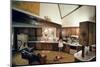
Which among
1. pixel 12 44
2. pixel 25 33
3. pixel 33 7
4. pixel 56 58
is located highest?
pixel 33 7

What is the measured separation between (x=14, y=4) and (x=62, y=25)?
71cm

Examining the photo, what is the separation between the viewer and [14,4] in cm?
223

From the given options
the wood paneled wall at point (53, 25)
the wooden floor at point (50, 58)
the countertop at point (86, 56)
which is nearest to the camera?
the wooden floor at point (50, 58)

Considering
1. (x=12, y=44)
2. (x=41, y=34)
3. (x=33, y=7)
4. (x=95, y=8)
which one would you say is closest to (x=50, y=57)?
(x=41, y=34)

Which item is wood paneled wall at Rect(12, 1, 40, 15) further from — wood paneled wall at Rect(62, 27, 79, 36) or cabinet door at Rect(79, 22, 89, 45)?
cabinet door at Rect(79, 22, 89, 45)

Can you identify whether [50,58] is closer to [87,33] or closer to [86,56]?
[86,56]

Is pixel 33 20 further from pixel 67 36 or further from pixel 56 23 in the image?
pixel 67 36

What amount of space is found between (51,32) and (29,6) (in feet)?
1.52

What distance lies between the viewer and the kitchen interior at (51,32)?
2.24 meters

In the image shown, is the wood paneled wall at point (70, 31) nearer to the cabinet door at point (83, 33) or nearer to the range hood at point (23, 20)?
the cabinet door at point (83, 33)

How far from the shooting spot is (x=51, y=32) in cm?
237

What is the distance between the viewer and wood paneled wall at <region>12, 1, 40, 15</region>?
2.24 metres

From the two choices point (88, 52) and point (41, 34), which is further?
point (88, 52)

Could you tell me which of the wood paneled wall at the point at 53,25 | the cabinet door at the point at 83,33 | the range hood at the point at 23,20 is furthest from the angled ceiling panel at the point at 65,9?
the range hood at the point at 23,20
